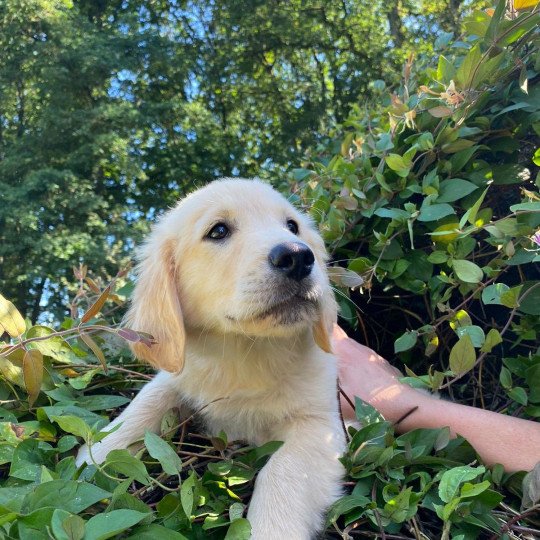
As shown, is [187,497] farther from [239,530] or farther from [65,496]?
[65,496]

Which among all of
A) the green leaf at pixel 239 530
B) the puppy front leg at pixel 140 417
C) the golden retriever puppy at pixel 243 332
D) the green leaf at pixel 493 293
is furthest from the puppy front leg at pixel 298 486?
the green leaf at pixel 493 293

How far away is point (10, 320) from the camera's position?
67.2 inches

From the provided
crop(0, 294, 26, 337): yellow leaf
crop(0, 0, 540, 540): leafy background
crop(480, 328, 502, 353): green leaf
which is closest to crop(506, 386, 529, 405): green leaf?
crop(0, 0, 540, 540): leafy background

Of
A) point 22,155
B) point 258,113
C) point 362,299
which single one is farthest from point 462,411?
point 258,113

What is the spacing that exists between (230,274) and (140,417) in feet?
1.87

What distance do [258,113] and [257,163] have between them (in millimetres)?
1847

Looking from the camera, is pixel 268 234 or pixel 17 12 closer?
pixel 268 234

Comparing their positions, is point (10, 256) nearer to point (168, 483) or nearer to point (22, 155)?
point (22, 155)

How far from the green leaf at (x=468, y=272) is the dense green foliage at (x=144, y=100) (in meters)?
10.2

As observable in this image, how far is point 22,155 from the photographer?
1367 centimetres

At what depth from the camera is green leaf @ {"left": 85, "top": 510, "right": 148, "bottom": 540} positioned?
1.04 meters

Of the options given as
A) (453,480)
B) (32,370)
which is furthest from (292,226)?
(453,480)

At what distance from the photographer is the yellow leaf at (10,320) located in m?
1.69

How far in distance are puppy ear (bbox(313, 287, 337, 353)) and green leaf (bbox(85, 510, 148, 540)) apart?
1.01 meters
